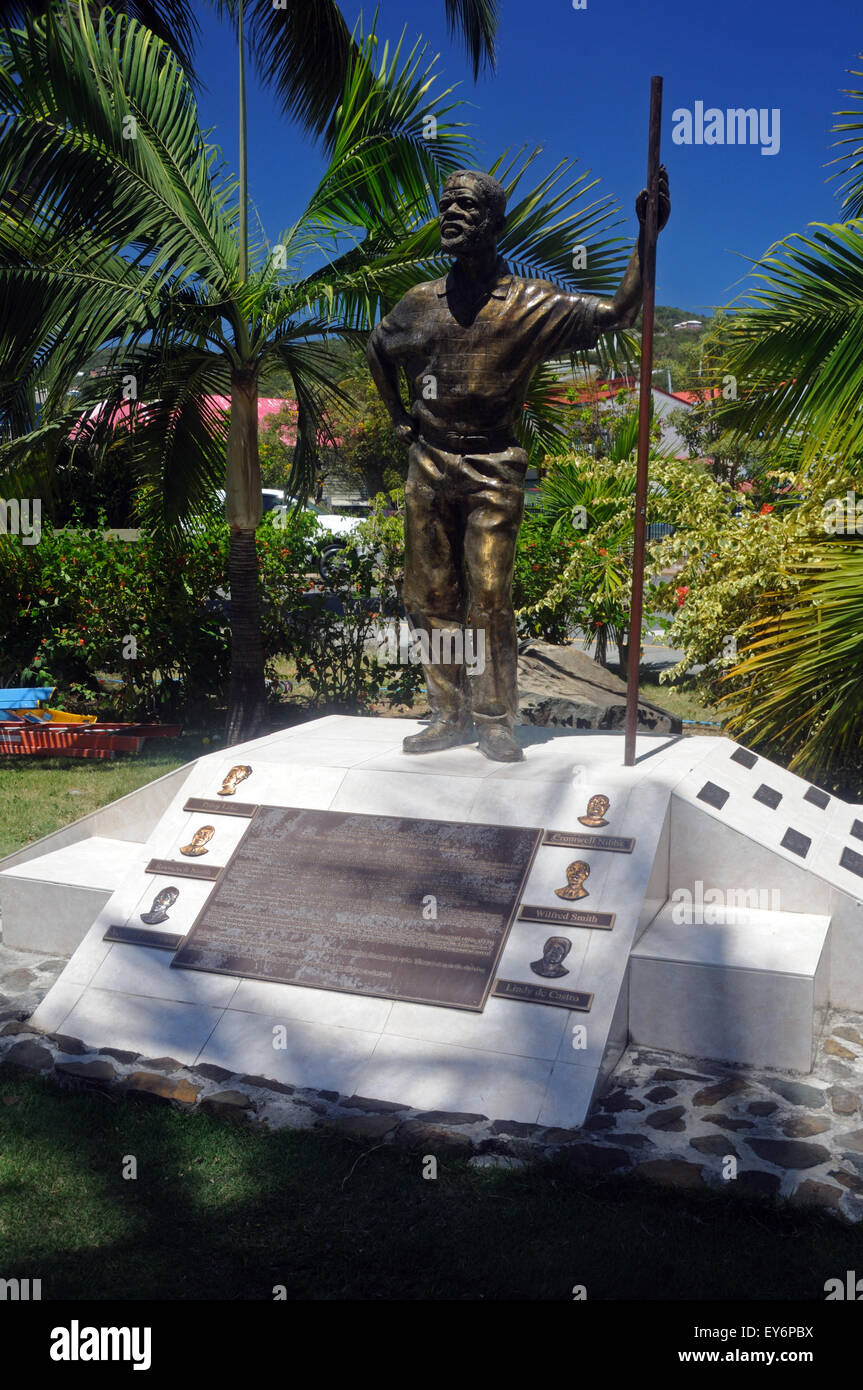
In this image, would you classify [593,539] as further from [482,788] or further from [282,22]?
[482,788]

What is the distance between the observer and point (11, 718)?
9.60m

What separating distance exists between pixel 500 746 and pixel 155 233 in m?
4.14

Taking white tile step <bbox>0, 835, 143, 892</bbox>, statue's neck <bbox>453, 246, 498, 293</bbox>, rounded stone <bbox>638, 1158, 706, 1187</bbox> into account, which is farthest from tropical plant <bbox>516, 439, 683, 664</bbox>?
rounded stone <bbox>638, 1158, 706, 1187</bbox>

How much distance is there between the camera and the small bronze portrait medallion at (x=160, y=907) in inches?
181

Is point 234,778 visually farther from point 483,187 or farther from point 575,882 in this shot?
point 483,187

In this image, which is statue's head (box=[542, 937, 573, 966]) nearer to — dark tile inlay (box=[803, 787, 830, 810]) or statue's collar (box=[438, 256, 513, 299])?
dark tile inlay (box=[803, 787, 830, 810])

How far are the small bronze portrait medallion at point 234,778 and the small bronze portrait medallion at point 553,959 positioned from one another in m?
1.66

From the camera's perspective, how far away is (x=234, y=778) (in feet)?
16.8

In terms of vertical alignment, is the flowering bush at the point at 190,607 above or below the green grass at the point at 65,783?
above

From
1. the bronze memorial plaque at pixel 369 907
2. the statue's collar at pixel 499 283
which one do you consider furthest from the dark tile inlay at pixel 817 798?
the statue's collar at pixel 499 283

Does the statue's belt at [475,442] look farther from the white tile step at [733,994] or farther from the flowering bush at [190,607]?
the flowering bush at [190,607]

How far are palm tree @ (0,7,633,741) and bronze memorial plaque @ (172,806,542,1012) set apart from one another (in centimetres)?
360

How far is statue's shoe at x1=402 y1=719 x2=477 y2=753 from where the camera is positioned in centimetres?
534

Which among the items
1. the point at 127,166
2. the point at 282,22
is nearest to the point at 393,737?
the point at 127,166
